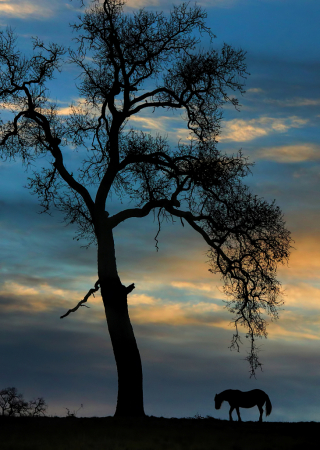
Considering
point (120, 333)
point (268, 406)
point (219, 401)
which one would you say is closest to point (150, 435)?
point (219, 401)

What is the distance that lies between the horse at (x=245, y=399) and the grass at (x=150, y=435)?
2.70 ft

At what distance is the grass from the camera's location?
11.6m

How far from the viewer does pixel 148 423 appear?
46.9ft

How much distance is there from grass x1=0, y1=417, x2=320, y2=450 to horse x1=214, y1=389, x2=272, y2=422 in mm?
824

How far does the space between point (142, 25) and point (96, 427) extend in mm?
13454

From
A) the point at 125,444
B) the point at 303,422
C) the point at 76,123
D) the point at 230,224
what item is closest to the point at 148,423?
the point at 125,444

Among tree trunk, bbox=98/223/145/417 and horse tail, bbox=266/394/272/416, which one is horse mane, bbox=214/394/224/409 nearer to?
horse tail, bbox=266/394/272/416

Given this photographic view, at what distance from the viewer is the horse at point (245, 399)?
1606cm

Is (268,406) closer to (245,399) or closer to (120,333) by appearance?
A: (245,399)

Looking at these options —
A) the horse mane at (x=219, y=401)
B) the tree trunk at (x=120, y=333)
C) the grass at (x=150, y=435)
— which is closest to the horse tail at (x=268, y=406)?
the grass at (x=150, y=435)

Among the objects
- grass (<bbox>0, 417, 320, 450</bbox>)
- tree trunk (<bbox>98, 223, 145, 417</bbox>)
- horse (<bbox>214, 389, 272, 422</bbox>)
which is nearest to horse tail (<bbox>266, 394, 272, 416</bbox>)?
horse (<bbox>214, 389, 272, 422</bbox>)

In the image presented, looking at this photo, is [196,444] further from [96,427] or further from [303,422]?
[303,422]

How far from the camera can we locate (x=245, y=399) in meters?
16.0

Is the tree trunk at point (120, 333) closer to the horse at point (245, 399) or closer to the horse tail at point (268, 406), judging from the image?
the horse at point (245, 399)
